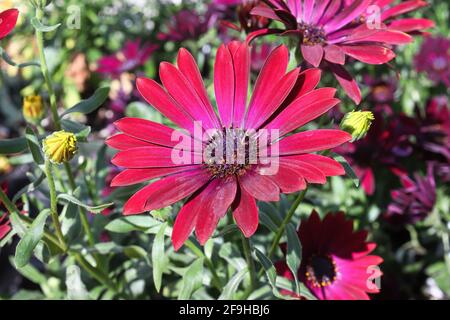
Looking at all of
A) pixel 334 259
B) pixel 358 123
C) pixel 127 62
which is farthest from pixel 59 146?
pixel 127 62

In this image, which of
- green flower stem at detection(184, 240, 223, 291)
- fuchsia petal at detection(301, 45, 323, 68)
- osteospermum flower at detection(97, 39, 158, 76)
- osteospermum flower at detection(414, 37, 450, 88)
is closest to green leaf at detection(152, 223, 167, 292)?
green flower stem at detection(184, 240, 223, 291)

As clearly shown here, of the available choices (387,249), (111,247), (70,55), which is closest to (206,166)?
(111,247)

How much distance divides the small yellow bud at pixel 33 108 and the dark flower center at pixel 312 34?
0.54 metres

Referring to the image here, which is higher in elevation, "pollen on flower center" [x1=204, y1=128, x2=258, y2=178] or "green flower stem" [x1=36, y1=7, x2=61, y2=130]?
"green flower stem" [x1=36, y1=7, x2=61, y2=130]

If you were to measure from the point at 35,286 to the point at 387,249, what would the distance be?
0.99 metres

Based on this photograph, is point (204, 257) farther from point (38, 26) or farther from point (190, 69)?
point (38, 26)

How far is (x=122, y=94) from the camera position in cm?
168

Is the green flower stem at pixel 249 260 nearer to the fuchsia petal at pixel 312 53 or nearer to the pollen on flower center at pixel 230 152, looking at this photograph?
the pollen on flower center at pixel 230 152

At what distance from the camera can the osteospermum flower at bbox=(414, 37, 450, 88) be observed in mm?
1695

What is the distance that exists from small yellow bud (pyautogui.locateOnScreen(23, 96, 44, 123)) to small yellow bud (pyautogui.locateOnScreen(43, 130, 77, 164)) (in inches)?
13.1

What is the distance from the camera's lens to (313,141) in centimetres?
73

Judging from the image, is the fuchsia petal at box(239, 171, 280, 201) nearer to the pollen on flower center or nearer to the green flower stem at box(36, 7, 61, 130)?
the pollen on flower center

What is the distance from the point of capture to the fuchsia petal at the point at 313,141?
709 mm
